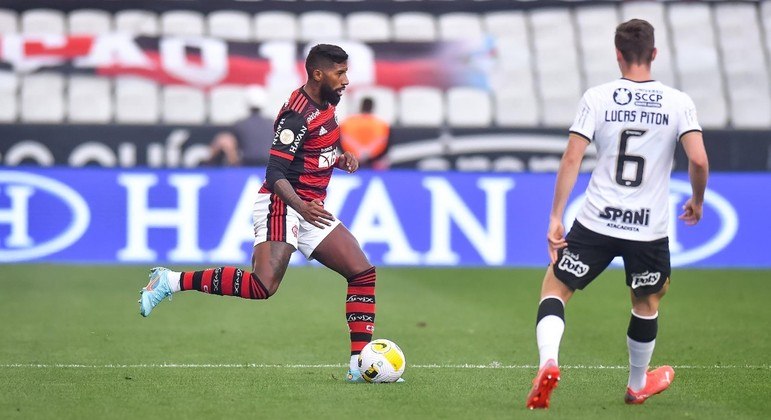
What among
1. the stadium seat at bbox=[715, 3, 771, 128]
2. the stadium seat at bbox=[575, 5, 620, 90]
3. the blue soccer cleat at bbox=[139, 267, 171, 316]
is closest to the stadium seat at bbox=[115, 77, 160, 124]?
the stadium seat at bbox=[575, 5, 620, 90]

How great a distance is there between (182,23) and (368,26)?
276cm

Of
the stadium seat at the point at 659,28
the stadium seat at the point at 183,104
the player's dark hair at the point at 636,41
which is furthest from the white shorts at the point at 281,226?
the stadium seat at the point at 659,28

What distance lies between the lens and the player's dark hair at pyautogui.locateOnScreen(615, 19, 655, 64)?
250 inches

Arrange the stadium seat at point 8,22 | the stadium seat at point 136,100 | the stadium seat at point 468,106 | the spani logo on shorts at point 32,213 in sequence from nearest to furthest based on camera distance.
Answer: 1. the spani logo on shorts at point 32,213
2. the stadium seat at point 136,100
3. the stadium seat at point 468,106
4. the stadium seat at point 8,22

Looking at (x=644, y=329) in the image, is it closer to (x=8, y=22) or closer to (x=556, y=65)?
(x=556, y=65)

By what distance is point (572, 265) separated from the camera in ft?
21.4

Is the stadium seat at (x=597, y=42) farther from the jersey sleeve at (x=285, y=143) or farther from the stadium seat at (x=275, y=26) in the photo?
the jersey sleeve at (x=285, y=143)

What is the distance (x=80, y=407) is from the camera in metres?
6.64

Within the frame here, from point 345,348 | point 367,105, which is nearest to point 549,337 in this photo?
point 345,348

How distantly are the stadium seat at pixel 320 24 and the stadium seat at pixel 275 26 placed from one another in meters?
0.14

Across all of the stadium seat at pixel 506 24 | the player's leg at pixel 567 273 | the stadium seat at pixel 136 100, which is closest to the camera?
the player's leg at pixel 567 273

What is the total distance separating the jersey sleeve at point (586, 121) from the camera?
6391 millimetres

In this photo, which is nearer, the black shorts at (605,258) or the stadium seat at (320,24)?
the black shorts at (605,258)

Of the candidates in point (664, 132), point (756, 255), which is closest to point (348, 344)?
point (664, 132)
